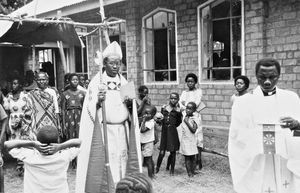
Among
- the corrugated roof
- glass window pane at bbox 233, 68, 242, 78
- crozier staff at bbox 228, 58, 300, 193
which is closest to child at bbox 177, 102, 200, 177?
glass window pane at bbox 233, 68, 242, 78

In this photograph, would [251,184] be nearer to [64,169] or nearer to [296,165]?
[296,165]

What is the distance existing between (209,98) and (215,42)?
1.21 metres

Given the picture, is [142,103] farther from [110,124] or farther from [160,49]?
[160,49]

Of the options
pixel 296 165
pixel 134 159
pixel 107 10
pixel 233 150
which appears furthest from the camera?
pixel 107 10

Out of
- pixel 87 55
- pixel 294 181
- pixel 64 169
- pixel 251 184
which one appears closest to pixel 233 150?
pixel 251 184

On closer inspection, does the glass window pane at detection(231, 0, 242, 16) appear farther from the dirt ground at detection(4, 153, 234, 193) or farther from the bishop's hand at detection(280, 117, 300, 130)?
the bishop's hand at detection(280, 117, 300, 130)

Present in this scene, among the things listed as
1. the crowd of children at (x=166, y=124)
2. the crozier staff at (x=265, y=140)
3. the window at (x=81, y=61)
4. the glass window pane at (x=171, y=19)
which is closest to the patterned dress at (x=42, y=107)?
the crowd of children at (x=166, y=124)

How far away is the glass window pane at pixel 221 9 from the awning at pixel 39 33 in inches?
116

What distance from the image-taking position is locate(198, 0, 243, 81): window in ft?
27.4

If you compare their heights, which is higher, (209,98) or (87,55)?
(87,55)

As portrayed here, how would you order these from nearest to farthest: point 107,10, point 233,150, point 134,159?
point 233,150, point 134,159, point 107,10

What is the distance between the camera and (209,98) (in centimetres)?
878

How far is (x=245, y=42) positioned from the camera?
8.02m

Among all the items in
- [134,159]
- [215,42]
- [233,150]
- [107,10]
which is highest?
[107,10]
